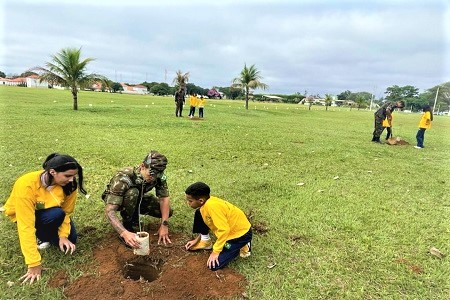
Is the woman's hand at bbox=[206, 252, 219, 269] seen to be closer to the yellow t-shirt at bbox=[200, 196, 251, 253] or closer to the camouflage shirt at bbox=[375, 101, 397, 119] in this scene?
the yellow t-shirt at bbox=[200, 196, 251, 253]

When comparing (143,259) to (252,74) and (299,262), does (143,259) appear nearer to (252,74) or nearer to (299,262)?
(299,262)

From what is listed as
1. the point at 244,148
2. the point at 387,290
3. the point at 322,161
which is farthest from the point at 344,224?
the point at 244,148

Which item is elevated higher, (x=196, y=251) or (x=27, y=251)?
(x=27, y=251)

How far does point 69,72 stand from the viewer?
1675cm

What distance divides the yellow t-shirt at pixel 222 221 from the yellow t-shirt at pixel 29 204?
4.78 ft

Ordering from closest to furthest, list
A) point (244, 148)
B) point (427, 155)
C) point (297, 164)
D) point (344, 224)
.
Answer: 1. point (344, 224)
2. point (297, 164)
3. point (244, 148)
4. point (427, 155)

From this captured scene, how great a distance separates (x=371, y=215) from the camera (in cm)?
475

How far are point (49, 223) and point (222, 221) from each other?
1668 millimetres

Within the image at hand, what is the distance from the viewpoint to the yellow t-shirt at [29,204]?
2.81 m

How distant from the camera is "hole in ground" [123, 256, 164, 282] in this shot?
3.18 metres

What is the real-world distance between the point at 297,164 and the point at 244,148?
6.53ft

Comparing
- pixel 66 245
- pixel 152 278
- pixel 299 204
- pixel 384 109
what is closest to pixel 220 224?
pixel 152 278

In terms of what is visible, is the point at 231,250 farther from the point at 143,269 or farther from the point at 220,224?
the point at 143,269

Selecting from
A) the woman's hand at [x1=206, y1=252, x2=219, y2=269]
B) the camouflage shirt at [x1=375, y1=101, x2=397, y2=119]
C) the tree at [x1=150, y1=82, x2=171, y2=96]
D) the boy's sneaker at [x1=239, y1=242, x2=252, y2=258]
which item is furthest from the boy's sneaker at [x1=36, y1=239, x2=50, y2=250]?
the tree at [x1=150, y1=82, x2=171, y2=96]
